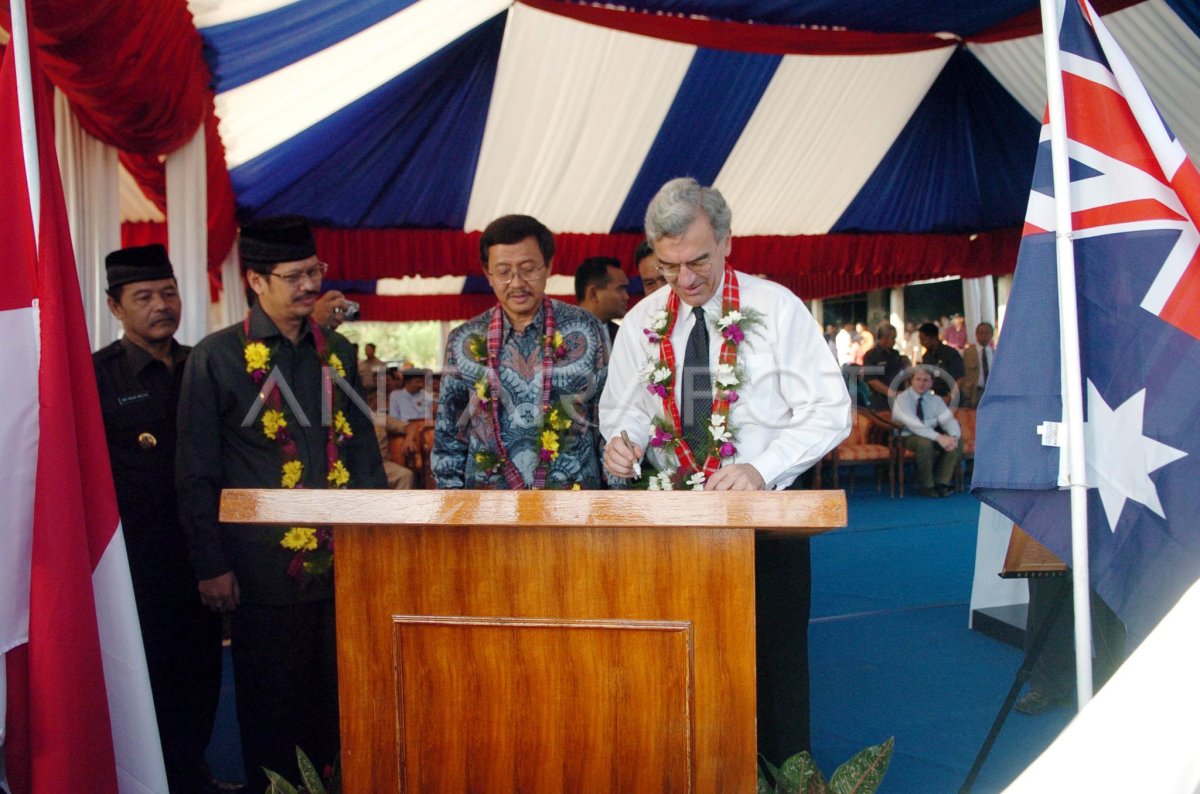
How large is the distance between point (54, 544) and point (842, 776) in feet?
4.96

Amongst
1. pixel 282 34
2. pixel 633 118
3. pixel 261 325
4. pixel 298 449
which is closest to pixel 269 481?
pixel 298 449

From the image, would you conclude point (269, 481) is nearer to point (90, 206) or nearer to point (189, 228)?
point (90, 206)

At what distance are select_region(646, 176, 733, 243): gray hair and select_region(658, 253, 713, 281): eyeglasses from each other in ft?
0.21

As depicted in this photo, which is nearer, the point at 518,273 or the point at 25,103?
the point at 25,103

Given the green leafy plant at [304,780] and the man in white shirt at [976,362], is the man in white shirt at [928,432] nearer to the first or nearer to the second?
the man in white shirt at [976,362]

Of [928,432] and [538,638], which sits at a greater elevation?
[538,638]

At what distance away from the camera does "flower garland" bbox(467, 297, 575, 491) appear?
265cm

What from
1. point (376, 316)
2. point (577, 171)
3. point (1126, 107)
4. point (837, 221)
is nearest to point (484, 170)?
point (577, 171)

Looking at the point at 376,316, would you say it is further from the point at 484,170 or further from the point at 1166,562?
the point at 1166,562

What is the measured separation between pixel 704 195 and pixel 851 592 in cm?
356

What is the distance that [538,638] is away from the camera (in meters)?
1.52

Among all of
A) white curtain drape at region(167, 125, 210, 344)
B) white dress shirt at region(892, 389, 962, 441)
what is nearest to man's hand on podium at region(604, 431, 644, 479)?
white curtain drape at region(167, 125, 210, 344)

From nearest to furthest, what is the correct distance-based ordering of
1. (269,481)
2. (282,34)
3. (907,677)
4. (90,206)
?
(269,481)
(907,677)
(90,206)
(282,34)

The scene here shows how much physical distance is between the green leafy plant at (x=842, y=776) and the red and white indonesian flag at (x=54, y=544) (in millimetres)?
1218
